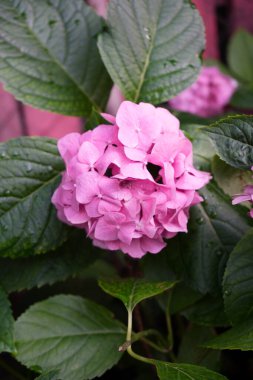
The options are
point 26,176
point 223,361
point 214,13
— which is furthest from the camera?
point 214,13

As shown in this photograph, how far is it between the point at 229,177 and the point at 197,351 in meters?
0.27

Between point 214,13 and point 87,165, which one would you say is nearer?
point 87,165

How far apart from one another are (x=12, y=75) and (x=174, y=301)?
0.40m

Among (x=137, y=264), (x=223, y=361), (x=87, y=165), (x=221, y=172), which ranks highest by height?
(x=87, y=165)

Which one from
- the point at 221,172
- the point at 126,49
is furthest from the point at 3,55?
the point at 221,172

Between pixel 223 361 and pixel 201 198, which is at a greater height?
pixel 201 198

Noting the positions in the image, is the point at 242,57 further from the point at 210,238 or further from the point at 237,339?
the point at 237,339

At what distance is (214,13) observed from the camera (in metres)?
2.22

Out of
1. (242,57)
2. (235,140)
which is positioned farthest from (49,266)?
(242,57)

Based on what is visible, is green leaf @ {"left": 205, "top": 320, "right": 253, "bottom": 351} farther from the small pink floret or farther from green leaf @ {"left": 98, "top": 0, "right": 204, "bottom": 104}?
green leaf @ {"left": 98, "top": 0, "right": 204, "bottom": 104}

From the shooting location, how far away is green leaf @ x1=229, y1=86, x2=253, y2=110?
5.13ft

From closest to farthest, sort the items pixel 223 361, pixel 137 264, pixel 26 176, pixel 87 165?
pixel 87 165 < pixel 26 176 < pixel 137 264 < pixel 223 361

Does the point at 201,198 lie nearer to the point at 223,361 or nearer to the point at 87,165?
the point at 87,165

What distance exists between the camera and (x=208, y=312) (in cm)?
80
